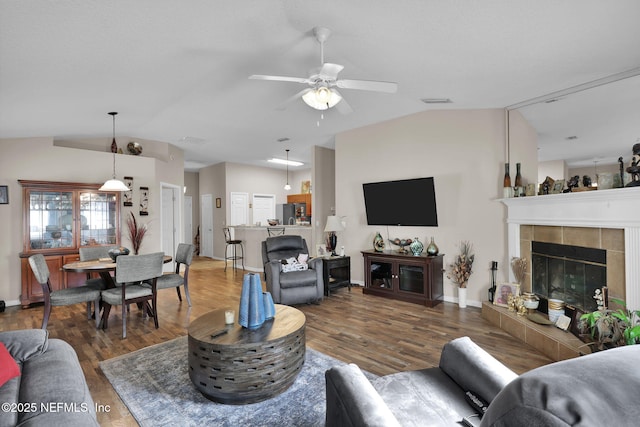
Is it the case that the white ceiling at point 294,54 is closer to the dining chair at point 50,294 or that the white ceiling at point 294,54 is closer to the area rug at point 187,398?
the dining chair at point 50,294

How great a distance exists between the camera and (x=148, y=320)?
3891 millimetres

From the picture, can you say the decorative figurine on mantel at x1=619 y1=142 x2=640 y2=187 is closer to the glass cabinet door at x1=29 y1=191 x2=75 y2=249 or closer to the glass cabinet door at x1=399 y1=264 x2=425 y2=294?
the glass cabinet door at x1=399 y1=264 x2=425 y2=294

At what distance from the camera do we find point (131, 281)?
3494 mm

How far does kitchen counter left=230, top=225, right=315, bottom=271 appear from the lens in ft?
23.3

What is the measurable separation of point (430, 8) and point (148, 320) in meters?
4.31

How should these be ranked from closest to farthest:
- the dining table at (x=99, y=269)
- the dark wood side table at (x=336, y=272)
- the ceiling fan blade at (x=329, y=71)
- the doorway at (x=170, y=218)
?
the ceiling fan blade at (x=329, y=71), the dining table at (x=99, y=269), the dark wood side table at (x=336, y=272), the doorway at (x=170, y=218)

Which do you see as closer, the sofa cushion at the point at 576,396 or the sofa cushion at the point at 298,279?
the sofa cushion at the point at 576,396

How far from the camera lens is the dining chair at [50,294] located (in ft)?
11.0

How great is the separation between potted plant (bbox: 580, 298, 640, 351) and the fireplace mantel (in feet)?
0.41

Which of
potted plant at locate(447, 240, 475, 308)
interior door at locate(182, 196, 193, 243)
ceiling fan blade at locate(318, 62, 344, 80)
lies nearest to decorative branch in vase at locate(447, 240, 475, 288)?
potted plant at locate(447, 240, 475, 308)

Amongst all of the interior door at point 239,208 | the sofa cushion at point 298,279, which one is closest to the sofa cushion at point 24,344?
the sofa cushion at point 298,279

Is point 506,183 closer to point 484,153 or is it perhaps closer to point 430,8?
point 484,153

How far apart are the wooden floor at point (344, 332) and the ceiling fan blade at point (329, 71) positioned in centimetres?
239

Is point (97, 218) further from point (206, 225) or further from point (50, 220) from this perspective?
point (206, 225)
